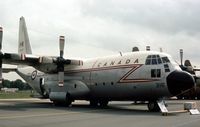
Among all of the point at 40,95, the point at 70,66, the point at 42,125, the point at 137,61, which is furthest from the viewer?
the point at 40,95

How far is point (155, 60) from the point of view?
22297mm

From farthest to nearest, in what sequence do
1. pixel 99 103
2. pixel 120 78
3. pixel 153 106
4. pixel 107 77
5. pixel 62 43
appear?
1. pixel 99 103
2. pixel 62 43
3. pixel 107 77
4. pixel 120 78
5. pixel 153 106

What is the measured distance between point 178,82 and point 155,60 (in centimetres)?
234

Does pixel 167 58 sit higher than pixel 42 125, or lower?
higher

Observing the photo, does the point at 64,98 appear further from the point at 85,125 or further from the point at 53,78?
the point at 85,125

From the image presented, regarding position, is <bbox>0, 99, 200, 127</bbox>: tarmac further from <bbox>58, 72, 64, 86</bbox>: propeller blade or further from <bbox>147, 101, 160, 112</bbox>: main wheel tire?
<bbox>58, 72, 64, 86</bbox>: propeller blade

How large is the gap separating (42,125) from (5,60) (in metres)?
14.9

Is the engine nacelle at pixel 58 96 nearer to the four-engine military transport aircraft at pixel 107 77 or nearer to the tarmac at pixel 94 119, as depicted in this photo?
the four-engine military transport aircraft at pixel 107 77

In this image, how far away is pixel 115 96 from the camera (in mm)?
24734

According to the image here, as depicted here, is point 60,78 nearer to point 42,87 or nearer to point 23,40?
point 42,87

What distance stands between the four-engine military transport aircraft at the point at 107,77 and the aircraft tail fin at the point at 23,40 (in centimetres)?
352

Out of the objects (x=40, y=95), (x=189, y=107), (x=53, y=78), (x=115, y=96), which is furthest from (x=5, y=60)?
(x=189, y=107)

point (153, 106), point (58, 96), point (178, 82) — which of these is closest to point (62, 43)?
point (58, 96)

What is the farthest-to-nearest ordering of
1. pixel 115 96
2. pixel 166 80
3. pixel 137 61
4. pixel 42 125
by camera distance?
pixel 115 96, pixel 137 61, pixel 166 80, pixel 42 125
